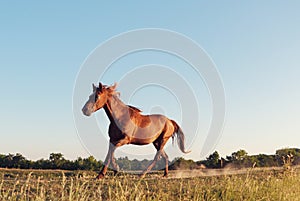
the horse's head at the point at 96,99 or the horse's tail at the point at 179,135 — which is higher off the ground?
the horse's head at the point at 96,99

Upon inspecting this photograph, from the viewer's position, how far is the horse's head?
690cm

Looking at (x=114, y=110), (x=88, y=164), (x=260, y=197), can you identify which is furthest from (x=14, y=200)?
(x=88, y=164)

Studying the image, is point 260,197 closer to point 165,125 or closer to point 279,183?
point 279,183

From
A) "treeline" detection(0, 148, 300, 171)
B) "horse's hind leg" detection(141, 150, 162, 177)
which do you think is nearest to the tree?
"treeline" detection(0, 148, 300, 171)

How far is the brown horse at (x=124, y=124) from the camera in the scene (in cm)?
704

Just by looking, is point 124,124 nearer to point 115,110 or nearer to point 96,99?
point 115,110

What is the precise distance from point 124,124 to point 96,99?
2.41ft

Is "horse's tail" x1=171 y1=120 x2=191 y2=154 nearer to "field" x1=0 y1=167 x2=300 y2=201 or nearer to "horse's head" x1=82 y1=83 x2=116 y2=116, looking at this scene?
"field" x1=0 y1=167 x2=300 y2=201

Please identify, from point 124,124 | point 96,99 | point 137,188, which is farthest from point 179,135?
point 137,188

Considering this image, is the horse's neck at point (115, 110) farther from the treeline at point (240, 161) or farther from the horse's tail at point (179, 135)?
Answer: the treeline at point (240, 161)

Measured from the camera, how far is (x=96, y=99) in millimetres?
7000

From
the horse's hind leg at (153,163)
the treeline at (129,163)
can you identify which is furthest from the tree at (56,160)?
the horse's hind leg at (153,163)

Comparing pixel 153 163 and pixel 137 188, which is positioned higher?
pixel 153 163

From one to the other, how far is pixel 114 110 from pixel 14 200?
3281mm
